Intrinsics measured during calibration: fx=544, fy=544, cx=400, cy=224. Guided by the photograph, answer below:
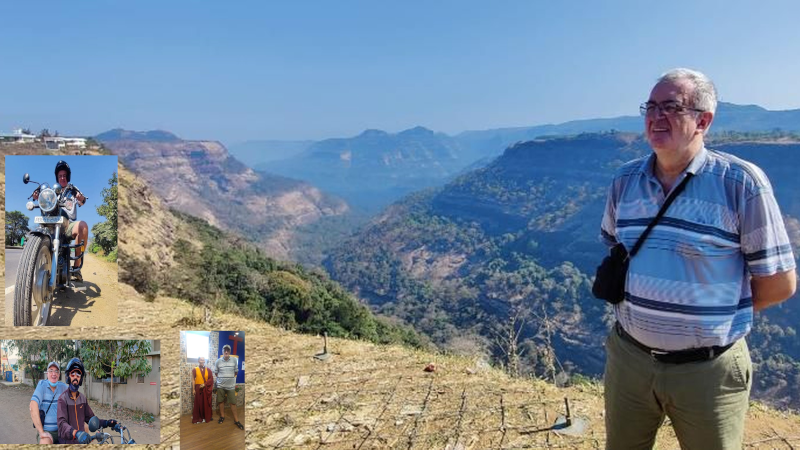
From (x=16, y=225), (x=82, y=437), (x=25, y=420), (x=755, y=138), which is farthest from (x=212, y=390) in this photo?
(x=755, y=138)

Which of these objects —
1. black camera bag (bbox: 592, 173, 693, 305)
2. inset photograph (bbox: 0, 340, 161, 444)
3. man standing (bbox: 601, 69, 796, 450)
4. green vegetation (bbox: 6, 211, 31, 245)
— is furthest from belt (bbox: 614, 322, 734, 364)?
green vegetation (bbox: 6, 211, 31, 245)

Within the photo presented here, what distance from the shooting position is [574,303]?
64.4 metres

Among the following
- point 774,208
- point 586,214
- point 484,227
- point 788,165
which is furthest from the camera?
point 484,227

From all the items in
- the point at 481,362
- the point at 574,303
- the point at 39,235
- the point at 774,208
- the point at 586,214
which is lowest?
the point at 574,303

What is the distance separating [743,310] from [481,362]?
437 cm

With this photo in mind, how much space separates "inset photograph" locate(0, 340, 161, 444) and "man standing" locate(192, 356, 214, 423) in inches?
18.6

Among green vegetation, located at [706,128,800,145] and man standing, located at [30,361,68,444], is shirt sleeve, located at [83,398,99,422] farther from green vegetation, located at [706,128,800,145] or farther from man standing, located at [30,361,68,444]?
Answer: green vegetation, located at [706,128,800,145]

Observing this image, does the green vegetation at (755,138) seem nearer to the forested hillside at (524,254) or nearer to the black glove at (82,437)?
the forested hillside at (524,254)

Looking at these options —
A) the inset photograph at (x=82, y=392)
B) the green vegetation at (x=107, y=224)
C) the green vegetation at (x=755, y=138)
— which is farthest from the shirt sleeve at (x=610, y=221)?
the green vegetation at (x=755, y=138)

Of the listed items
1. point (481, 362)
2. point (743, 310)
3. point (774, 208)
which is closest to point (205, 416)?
point (743, 310)

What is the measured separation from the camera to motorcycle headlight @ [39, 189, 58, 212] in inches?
163

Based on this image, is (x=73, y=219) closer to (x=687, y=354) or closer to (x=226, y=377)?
(x=226, y=377)

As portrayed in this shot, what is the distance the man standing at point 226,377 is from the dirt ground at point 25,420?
0.65 m

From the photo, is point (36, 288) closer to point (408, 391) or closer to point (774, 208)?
point (408, 391)
